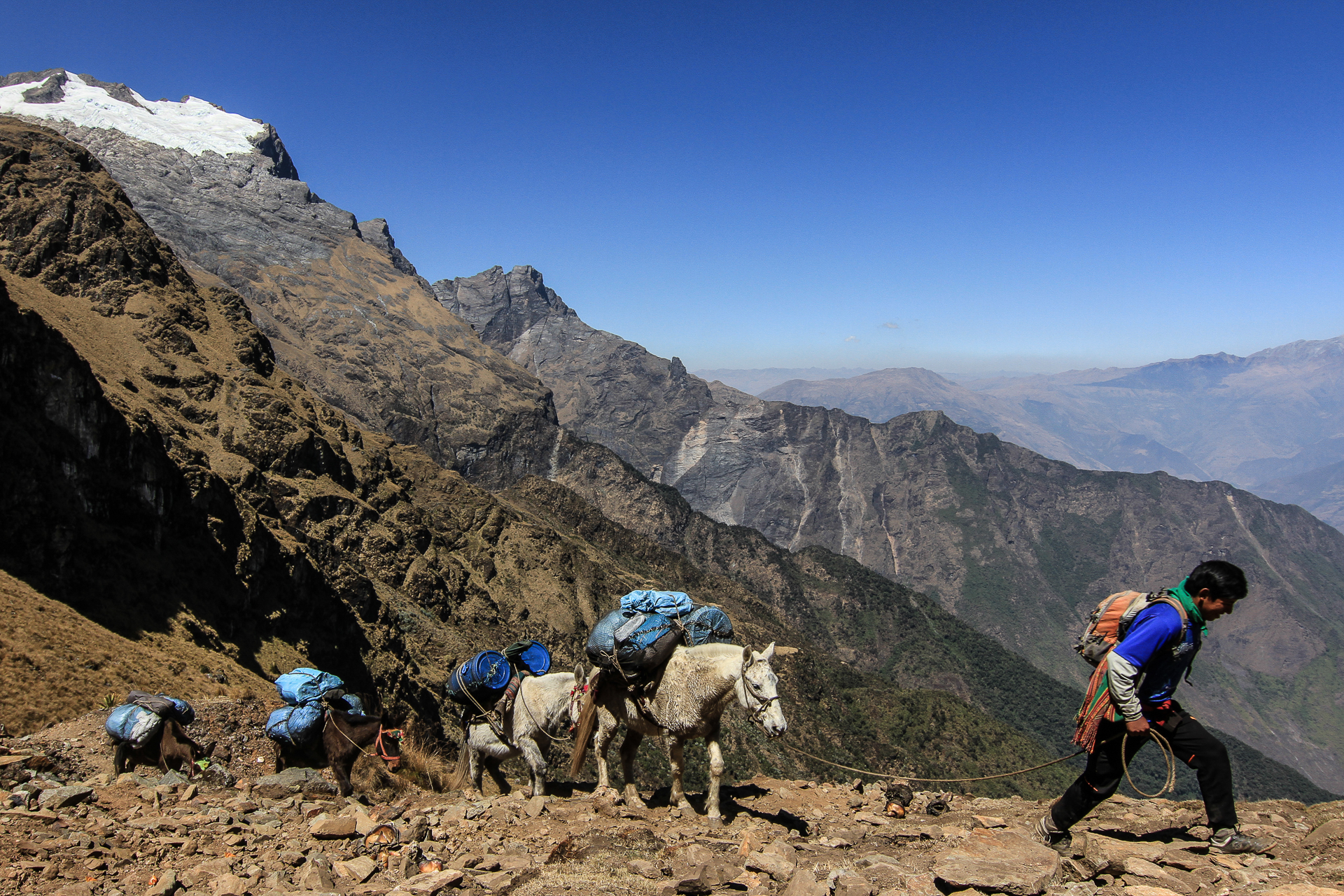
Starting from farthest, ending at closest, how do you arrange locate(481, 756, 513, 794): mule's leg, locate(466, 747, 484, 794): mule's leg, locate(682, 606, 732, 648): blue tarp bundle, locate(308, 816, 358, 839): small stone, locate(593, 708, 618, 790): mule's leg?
locate(481, 756, 513, 794): mule's leg
locate(466, 747, 484, 794): mule's leg
locate(682, 606, 732, 648): blue tarp bundle
locate(593, 708, 618, 790): mule's leg
locate(308, 816, 358, 839): small stone

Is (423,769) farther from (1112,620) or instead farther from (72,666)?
(1112,620)

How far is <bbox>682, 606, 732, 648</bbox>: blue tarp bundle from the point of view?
13.4 metres

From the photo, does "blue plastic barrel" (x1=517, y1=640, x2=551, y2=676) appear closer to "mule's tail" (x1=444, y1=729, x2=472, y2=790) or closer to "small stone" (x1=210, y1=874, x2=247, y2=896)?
"mule's tail" (x1=444, y1=729, x2=472, y2=790)

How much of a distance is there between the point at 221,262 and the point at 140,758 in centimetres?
20834

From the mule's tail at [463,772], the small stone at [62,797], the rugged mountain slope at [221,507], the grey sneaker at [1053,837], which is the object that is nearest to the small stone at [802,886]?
the grey sneaker at [1053,837]

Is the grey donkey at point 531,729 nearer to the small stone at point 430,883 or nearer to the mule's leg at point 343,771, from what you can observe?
the mule's leg at point 343,771

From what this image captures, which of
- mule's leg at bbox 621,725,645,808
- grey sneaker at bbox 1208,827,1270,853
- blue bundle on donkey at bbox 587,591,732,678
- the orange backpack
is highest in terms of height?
the orange backpack

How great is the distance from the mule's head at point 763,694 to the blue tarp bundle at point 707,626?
2120 millimetres

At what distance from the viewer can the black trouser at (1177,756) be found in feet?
28.2

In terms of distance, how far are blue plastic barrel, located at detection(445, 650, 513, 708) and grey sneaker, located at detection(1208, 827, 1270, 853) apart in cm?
1168

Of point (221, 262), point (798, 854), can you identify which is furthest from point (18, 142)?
point (221, 262)

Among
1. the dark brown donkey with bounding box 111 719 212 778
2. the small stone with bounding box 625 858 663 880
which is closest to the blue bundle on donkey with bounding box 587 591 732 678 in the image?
the small stone with bounding box 625 858 663 880

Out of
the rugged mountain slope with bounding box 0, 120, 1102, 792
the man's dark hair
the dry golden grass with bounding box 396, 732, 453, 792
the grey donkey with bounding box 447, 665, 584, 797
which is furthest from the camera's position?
the rugged mountain slope with bounding box 0, 120, 1102, 792

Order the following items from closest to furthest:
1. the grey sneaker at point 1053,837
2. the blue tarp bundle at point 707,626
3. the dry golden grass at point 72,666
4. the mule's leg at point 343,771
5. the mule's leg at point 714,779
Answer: the grey sneaker at point 1053,837
the mule's leg at point 714,779
the mule's leg at point 343,771
the dry golden grass at point 72,666
the blue tarp bundle at point 707,626
